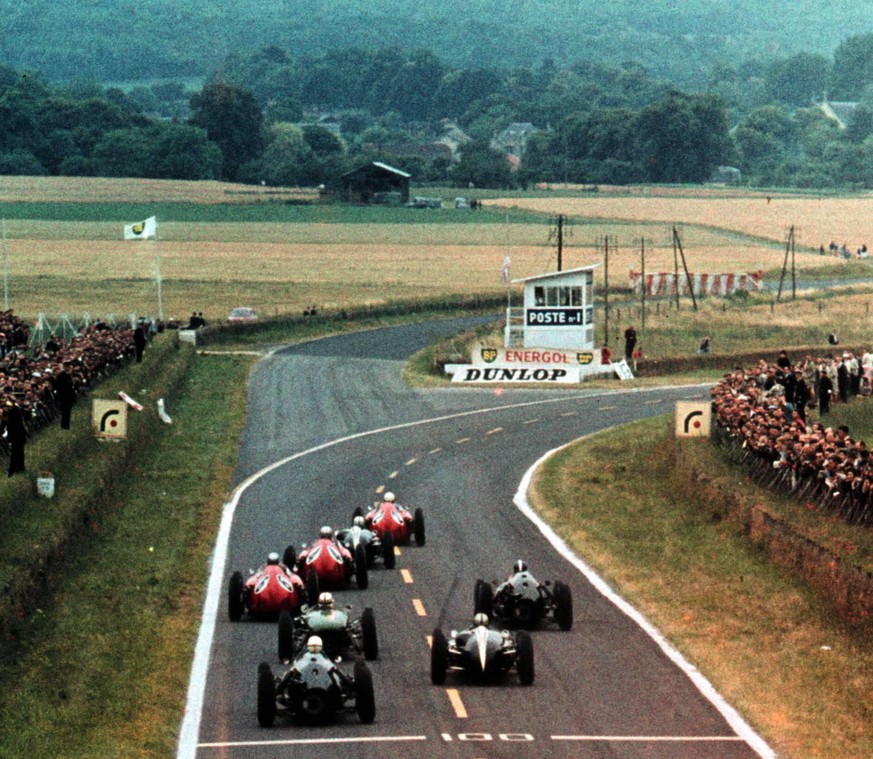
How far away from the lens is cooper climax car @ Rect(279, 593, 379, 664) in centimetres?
2380

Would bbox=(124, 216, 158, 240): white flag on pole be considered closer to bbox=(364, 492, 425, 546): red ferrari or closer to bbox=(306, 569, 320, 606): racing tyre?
bbox=(364, 492, 425, 546): red ferrari

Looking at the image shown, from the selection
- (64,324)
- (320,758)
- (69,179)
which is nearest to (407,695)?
(320,758)

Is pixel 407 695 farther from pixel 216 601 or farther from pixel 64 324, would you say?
pixel 64 324

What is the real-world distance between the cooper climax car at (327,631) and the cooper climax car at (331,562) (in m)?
4.18

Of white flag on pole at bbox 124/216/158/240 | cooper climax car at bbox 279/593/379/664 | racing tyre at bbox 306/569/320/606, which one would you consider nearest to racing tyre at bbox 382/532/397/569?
racing tyre at bbox 306/569/320/606

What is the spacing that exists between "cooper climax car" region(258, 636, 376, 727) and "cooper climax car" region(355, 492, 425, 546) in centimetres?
1244

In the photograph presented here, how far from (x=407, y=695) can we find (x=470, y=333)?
63.1 metres

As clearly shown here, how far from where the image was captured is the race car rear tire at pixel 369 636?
78.9 feet

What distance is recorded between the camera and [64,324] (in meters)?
73.8

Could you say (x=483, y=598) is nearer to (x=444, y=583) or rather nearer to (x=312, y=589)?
(x=312, y=589)

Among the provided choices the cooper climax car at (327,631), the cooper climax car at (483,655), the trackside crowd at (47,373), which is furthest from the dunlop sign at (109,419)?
the cooper climax car at (483,655)

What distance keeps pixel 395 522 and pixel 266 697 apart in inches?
529

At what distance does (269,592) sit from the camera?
2689 centimetres

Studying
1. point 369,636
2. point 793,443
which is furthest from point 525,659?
point 793,443
